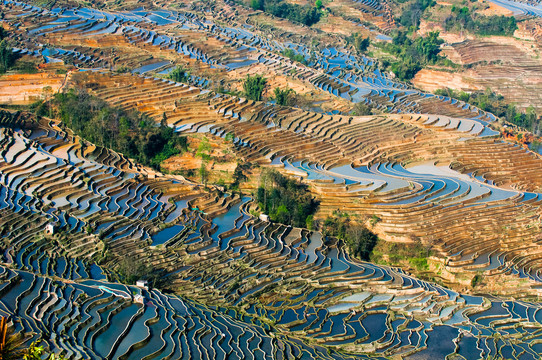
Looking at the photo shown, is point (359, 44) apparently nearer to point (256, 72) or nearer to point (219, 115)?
point (256, 72)

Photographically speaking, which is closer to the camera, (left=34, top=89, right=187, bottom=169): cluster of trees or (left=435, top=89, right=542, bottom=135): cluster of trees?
(left=34, top=89, right=187, bottom=169): cluster of trees

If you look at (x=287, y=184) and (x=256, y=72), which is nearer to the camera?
(x=287, y=184)

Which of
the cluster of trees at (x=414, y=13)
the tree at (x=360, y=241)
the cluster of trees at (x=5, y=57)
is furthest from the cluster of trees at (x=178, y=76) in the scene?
the cluster of trees at (x=414, y=13)

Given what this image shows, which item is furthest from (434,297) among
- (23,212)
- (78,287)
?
(23,212)

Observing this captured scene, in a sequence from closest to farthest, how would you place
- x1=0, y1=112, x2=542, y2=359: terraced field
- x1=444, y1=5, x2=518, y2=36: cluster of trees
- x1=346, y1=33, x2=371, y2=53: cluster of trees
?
x1=0, y1=112, x2=542, y2=359: terraced field, x1=346, y1=33, x2=371, y2=53: cluster of trees, x1=444, y1=5, x2=518, y2=36: cluster of trees

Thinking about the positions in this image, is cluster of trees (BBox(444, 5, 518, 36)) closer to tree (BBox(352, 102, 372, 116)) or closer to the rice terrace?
the rice terrace

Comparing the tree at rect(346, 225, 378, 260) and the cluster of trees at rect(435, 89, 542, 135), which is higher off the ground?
the tree at rect(346, 225, 378, 260)

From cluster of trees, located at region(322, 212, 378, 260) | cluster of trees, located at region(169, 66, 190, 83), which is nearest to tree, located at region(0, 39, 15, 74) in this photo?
cluster of trees, located at region(169, 66, 190, 83)
